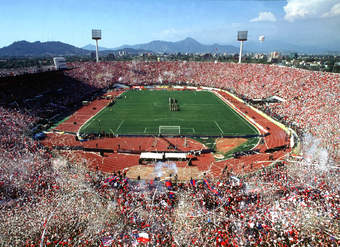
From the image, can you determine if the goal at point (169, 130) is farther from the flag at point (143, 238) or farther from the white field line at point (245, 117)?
the flag at point (143, 238)

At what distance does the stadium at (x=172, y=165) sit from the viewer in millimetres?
10867

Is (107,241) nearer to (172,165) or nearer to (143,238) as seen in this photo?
(143,238)

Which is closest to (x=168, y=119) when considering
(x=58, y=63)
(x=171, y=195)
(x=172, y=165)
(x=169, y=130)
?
(x=169, y=130)

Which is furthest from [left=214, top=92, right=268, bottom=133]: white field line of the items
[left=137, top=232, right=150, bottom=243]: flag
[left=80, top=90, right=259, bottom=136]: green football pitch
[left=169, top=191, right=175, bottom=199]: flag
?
[left=137, top=232, right=150, bottom=243]: flag

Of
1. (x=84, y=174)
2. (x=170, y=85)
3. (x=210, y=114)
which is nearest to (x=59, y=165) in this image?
(x=84, y=174)

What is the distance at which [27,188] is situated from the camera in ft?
47.1

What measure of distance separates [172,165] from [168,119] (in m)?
16.9

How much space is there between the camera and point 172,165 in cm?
2198

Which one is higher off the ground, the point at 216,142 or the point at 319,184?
the point at 319,184

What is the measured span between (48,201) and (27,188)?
9.69 feet

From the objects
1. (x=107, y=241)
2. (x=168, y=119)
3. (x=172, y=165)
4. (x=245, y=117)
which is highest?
(x=107, y=241)

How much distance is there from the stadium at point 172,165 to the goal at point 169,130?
1.57ft

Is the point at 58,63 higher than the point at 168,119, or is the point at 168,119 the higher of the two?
the point at 58,63

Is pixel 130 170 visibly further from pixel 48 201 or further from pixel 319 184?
pixel 319 184
